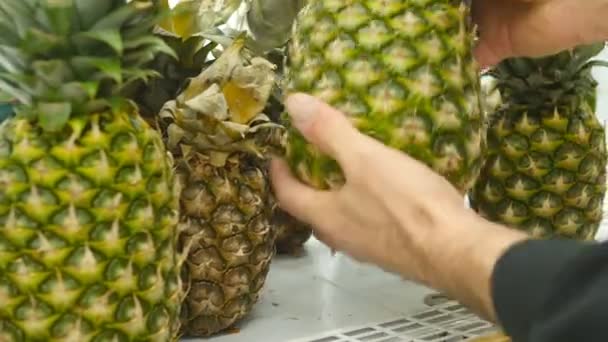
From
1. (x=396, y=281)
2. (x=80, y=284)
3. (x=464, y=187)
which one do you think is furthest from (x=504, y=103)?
(x=80, y=284)

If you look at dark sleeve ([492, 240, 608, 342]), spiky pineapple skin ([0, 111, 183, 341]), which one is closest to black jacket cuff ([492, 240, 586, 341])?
dark sleeve ([492, 240, 608, 342])

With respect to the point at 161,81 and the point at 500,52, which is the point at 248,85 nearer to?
the point at 161,81

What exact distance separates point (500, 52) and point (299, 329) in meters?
0.41

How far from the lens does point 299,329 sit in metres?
0.95

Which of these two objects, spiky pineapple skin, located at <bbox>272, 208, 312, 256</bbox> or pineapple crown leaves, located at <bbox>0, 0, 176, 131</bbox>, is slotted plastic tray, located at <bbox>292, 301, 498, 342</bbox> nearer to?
spiky pineapple skin, located at <bbox>272, 208, 312, 256</bbox>

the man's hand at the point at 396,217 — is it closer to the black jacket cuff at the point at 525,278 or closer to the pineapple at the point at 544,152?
the black jacket cuff at the point at 525,278

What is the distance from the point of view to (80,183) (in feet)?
2.30

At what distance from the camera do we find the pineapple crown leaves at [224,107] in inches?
34.7

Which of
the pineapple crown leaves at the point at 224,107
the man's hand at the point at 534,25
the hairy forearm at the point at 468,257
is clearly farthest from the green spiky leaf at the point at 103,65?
the man's hand at the point at 534,25

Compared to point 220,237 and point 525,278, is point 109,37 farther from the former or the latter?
point 525,278

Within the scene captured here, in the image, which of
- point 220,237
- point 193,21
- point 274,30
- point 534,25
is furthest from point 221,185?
point 534,25

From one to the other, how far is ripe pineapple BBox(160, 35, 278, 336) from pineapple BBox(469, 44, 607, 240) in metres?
0.37

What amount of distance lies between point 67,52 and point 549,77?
2.26 ft

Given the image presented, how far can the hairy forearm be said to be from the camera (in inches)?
23.1
